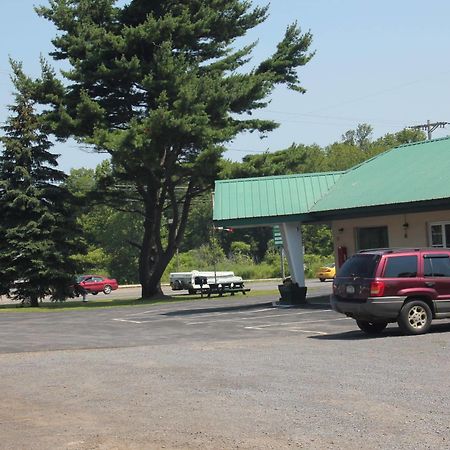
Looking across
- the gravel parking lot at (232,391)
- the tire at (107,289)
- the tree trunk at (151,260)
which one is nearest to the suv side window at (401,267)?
the gravel parking lot at (232,391)

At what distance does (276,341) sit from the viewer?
58.5 ft

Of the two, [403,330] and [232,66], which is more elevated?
[232,66]

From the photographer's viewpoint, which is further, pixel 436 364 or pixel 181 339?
pixel 181 339

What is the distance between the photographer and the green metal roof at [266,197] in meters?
29.0

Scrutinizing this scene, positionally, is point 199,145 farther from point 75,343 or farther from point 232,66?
point 75,343

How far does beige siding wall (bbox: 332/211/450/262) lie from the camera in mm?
26266

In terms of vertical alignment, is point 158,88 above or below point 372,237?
above

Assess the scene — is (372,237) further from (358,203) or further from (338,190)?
(338,190)

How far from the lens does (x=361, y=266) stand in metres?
17.8

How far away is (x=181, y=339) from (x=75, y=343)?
8.50ft

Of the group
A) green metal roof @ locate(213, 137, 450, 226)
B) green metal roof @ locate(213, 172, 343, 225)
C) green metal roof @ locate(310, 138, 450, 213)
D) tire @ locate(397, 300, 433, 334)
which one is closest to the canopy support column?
green metal roof @ locate(213, 137, 450, 226)

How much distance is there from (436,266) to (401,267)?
3.07ft

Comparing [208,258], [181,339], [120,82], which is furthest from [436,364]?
[208,258]

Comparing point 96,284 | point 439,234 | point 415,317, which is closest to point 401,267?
point 415,317
